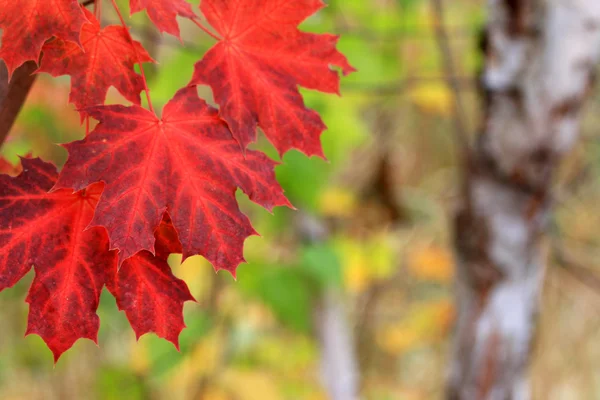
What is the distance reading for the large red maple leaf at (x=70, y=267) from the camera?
23.6 inches

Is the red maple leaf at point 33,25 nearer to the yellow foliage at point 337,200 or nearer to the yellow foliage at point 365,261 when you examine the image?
the yellow foliage at point 365,261

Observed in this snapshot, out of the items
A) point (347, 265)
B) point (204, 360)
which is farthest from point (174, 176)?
point (204, 360)

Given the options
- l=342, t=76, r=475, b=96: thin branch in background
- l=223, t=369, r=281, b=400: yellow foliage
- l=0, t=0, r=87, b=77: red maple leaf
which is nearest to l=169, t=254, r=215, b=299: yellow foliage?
l=223, t=369, r=281, b=400: yellow foliage

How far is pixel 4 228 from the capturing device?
2.03ft

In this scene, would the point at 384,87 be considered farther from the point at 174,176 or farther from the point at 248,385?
the point at 174,176

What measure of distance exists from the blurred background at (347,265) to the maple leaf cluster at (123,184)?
73cm

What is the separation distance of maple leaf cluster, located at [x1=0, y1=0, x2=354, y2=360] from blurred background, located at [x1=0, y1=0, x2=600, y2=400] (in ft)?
2.41

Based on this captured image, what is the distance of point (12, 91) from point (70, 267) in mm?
198

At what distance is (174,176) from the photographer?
63cm

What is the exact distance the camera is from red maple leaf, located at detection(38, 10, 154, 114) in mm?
620

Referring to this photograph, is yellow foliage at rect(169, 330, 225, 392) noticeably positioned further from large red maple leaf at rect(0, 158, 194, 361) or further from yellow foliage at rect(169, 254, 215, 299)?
large red maple leaf at rect(0, 158, 194, 361)

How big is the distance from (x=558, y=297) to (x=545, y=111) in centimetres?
188

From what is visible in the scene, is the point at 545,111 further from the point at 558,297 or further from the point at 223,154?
the point at 558,297

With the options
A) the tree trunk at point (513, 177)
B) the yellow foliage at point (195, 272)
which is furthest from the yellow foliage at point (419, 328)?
the tree trunk at point (513, 177)
